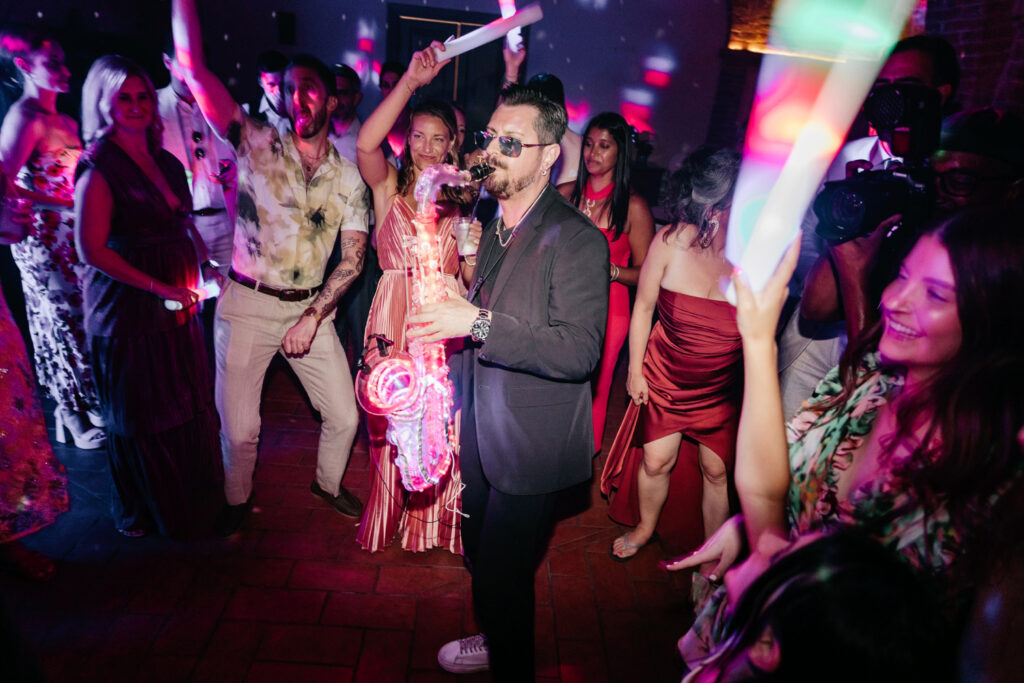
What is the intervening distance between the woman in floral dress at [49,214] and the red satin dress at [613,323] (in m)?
3.08

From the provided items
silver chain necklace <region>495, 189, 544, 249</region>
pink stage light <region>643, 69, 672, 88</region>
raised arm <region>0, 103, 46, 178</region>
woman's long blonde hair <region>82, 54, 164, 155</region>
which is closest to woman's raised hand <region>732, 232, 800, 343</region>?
silver chain necklace <region>495, 189, 544, 249</region>

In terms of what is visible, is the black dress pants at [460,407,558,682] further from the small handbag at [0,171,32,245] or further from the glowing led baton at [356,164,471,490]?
the small handbag at [0,171,32,245]

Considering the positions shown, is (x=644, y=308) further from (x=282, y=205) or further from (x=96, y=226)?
(x=96, y=226)

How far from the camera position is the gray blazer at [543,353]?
5.28ft

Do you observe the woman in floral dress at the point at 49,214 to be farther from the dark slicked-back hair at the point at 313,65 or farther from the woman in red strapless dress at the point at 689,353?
the woman in red strapless dress at the point at 689,353

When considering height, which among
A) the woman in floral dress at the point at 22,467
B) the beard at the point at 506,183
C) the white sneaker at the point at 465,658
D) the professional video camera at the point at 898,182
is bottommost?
the white sneaker at the point at 465,658

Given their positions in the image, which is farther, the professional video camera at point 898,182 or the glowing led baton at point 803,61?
the glowing led baton at point 803,61

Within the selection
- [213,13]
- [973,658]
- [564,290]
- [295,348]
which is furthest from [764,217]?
[213,13]

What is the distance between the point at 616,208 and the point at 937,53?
1.70 meters

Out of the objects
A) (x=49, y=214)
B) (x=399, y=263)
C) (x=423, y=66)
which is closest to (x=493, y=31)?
(x=423, y=66)

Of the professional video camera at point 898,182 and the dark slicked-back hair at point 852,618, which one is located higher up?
the professional video camera at point 898,182

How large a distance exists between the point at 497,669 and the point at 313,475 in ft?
6.27

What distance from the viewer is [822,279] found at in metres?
2.14

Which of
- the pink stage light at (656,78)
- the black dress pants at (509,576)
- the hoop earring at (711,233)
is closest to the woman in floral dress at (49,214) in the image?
the black dress pants at (509,576)
